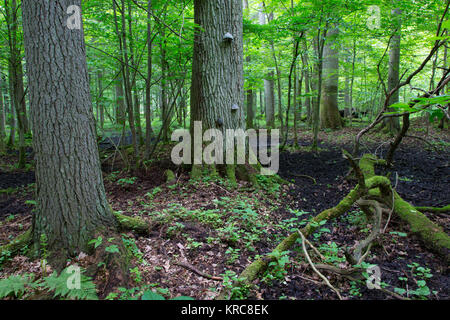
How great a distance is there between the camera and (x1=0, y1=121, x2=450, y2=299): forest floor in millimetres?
→ 2295

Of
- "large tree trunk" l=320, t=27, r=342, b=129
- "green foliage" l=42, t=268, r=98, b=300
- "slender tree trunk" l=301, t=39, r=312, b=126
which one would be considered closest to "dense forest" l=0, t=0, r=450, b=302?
"green foliage" l=42, t=268, r=98, b=300

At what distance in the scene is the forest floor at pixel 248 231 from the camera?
90.4 inches

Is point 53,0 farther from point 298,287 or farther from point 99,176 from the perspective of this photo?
point 298,287

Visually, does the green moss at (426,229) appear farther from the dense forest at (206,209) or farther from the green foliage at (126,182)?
the green foliage at (126,182)

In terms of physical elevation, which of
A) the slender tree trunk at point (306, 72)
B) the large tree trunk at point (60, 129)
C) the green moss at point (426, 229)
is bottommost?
the green moss at point (426, 229)

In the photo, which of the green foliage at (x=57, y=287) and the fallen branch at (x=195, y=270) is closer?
the green foliage at (x=57, y=287)

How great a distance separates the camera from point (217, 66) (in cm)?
499

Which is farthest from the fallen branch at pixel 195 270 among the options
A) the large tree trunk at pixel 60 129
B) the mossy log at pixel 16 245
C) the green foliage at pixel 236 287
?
the mossy log at pixel 16 245

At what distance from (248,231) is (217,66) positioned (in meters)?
3.13

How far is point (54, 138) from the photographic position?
7.86 ft

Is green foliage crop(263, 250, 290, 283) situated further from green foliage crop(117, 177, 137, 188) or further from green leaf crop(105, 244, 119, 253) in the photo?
green foliage crop(117, 177, 137, 188)

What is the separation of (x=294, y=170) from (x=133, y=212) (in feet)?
13.4

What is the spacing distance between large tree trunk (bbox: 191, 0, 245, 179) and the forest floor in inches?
50.1

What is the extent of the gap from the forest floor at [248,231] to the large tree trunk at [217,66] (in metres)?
1.27
